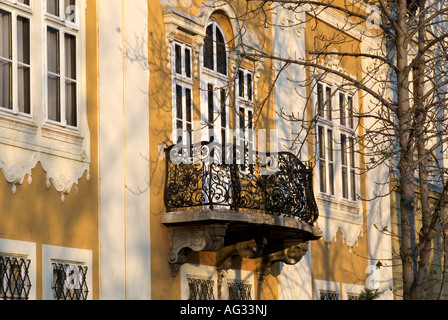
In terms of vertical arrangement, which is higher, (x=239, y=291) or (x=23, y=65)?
(x=23, y=65)

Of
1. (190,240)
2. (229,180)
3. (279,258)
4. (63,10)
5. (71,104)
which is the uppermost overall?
(63,10)

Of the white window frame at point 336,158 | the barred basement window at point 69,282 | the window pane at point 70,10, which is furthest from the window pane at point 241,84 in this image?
the barred basement window at point 69,282

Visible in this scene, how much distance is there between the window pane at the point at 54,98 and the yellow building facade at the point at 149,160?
22 mm

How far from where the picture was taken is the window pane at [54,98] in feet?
46.5

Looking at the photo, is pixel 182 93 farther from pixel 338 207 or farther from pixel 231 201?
pixel 338 207

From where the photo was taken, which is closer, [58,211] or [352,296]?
[58,211]

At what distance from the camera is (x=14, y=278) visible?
13.1 meters

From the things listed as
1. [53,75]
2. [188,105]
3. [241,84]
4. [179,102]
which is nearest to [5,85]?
[53,75]

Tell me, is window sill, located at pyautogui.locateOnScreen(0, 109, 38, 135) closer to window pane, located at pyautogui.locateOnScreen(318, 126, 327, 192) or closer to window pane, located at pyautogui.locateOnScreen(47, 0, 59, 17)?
window pane, located at pyautogui.locateOnScreen(47, 0, 59, 17)

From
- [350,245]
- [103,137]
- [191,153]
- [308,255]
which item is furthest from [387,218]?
[103,137]

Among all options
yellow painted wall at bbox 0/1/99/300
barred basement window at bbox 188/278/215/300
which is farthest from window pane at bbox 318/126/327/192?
yellow painted wall at bbox 0/1/99/300

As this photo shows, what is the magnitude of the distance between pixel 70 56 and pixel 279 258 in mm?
6021

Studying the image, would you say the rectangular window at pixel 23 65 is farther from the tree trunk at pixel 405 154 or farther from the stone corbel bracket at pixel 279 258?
the stone corbel bracket at pixel 279 258

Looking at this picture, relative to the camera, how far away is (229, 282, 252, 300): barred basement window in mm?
18172
